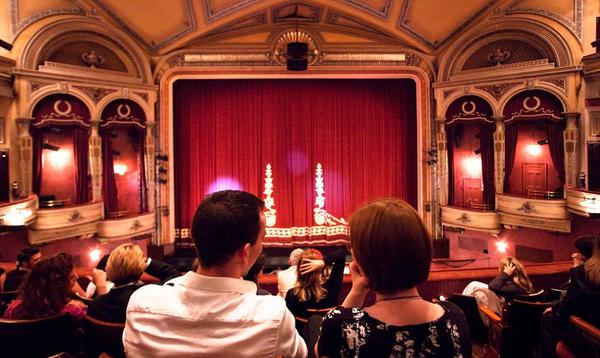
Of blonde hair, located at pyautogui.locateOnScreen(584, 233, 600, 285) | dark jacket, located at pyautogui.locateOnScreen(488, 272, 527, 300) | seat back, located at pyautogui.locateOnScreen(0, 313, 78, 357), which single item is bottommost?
dark jacket, located at pyautogui.locateOnScreen(488, 272, 527, 300)

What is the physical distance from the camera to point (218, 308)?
40.7 inches

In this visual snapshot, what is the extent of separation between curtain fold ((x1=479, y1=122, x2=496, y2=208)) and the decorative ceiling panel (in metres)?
5.51

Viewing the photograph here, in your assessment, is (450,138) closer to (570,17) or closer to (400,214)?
(570,17)

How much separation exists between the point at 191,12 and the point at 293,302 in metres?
7.55

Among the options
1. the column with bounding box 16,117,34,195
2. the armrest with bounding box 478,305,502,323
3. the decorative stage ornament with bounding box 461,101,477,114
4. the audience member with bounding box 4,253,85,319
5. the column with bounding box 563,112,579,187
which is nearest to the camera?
the audience member with bounding box 4,253,85,319

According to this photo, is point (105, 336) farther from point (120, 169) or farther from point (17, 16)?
point (120, 169)

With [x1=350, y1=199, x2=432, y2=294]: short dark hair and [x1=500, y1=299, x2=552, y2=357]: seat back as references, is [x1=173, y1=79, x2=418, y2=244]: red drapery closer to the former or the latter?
[x1=500, y1=299, x2=552, y2=357]: seat back

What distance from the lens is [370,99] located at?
34.2ft

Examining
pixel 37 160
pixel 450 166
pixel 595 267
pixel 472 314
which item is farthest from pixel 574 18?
pixel 37 160

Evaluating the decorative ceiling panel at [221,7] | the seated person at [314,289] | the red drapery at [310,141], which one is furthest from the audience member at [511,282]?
the decorative ceiling panel at [221,7]

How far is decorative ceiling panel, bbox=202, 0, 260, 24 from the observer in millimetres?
8336

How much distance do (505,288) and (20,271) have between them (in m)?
4.21

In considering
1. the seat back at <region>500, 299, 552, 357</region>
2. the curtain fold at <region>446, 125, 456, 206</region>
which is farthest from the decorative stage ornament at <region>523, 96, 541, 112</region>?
the seat back at <region>500, 299, 552, 357</region>

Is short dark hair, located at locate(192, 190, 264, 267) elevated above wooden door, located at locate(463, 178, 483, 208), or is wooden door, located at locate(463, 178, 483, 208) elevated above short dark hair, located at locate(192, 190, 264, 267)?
short dark hair, located at locate(192, 190, 264, 267)
